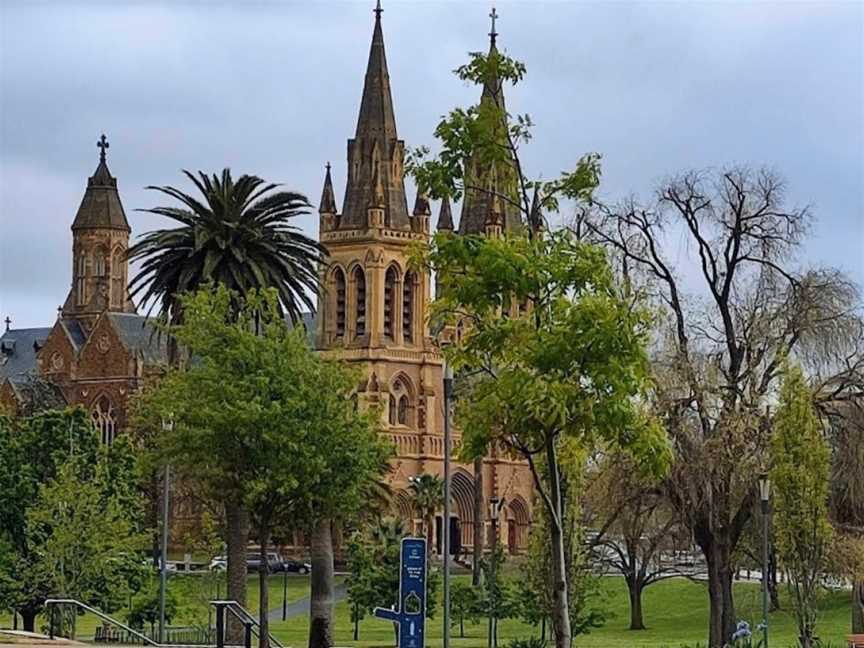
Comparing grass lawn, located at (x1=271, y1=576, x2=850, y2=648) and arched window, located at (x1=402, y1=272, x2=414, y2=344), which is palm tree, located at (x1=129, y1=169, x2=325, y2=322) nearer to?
grass lawn, located at (x1=271, y1=576, x2=850, y2=648)

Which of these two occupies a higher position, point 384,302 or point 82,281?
point 82,281

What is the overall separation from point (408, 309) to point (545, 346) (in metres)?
114

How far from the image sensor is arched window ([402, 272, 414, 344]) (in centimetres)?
14675

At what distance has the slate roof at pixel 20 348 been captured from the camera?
601 feet

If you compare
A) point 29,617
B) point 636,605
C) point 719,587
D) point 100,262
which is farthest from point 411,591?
point 100,262

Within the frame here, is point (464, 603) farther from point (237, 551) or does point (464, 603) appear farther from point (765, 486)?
point (765, 486)

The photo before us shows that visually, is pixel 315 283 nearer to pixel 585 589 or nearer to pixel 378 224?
pixel 585 589

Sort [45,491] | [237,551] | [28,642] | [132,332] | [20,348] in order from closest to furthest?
[28,642] < [237,551] < [45,491] < [132,332] < [20,348]

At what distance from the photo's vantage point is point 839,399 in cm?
5450

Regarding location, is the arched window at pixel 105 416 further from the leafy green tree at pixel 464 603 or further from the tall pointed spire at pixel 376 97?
the leafy green tree at pixel 464 603

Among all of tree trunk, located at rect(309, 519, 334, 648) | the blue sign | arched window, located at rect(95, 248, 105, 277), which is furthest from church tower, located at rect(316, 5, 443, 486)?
the blue sign

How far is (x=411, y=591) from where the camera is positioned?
33219 mm

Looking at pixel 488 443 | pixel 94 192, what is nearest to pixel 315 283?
pixel 488 443

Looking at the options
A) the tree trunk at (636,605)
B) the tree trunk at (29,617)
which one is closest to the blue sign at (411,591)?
the tree trunk at (29,617)
